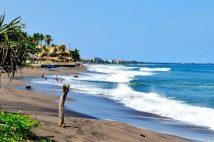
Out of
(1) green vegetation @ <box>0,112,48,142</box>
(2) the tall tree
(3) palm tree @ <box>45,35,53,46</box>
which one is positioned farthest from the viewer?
(2) the tall tree

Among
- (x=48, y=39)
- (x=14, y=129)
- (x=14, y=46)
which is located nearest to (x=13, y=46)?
(x=14, y=46)

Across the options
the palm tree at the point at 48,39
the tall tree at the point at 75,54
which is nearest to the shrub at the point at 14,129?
the palm tree at the point at 48,39

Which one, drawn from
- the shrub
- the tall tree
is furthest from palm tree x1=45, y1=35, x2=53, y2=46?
the shrub

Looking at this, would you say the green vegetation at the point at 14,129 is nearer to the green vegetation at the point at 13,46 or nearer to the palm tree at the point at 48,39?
the green vegetation at the point at 13,46

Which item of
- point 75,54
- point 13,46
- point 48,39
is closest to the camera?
point 13,46

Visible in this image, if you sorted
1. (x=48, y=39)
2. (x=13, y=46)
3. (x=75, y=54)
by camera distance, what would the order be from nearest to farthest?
(x=13, y=46) < (x=48, y=39) < (x=75, y=54)

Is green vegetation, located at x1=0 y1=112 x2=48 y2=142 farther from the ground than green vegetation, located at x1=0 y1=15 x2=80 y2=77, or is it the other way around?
green vegetation, located at x1=0 y1=15 x2=80 y2=77

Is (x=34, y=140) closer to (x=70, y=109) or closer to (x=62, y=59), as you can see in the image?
(x=70, y=109)

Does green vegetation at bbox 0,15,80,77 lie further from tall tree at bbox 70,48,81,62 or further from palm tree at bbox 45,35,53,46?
tall tree at bbox 70,48,81,62

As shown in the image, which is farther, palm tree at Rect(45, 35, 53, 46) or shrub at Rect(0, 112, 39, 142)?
palm tree at Rect(45, 35, 53, 46)

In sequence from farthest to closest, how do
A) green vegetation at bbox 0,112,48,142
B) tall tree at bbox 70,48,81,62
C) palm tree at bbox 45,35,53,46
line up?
tall tree at bbox 70,48,81,62
palm tree at bbox 45,35,53,46
green vegetation at bbox 0,112,48,142

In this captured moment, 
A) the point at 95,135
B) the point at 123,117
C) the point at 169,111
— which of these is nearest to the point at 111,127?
the point at 95,135

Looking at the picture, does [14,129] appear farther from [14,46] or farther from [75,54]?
[75,54]

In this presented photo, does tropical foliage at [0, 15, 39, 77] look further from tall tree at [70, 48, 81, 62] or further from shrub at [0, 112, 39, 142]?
tall tree at [70, 48, 81, 62]
